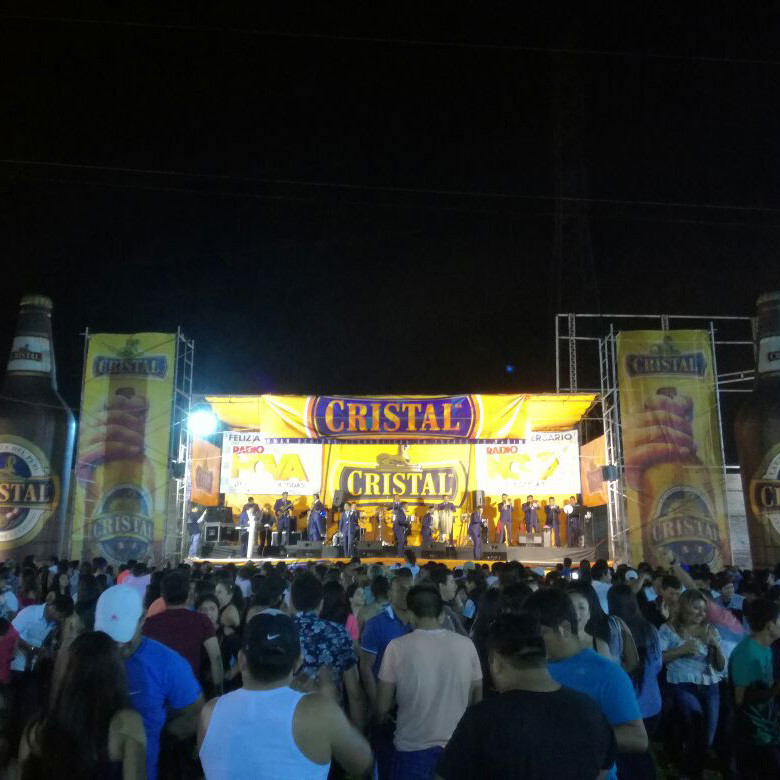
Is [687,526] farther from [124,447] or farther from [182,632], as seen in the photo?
[182,632]

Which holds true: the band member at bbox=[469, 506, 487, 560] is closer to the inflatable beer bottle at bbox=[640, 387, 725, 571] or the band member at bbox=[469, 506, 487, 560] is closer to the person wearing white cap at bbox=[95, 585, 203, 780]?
the inflatable beer bottle at bbox=[640, 387, 725, 571]

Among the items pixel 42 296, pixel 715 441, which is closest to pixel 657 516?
pixel 715 441

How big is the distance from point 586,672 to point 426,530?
59.8 ft

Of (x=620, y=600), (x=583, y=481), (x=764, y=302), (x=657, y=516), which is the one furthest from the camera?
(x=583, y=481)

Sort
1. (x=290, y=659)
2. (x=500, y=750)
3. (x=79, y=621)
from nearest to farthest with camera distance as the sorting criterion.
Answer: (x=500, y=750) < (x=290, y=659) < (x=79, y=621)

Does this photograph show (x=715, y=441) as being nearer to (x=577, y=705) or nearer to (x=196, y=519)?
(x=196, y=519)

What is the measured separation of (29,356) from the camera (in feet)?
65.6

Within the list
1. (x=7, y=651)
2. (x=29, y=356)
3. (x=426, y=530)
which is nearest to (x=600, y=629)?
(x=7, y=651)

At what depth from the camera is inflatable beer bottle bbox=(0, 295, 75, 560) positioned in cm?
1872

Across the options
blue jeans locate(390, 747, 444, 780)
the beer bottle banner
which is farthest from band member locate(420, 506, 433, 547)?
blue jeans locate(390, 747, 444, 780)

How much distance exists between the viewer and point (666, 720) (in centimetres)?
691

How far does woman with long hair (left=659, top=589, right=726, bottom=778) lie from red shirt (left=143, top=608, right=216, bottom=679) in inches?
136

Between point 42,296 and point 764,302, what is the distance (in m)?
18.5

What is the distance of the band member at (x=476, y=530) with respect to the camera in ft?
65.5
